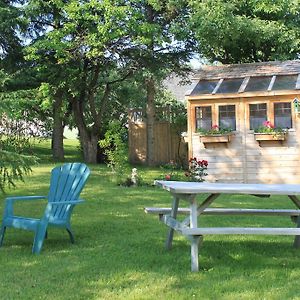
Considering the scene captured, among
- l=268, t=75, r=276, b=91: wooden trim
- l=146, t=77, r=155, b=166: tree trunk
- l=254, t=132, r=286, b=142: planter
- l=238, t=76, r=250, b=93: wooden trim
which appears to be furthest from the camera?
l=146, t=77, r=155, b=166: tree trunk

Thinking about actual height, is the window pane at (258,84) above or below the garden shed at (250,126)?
above

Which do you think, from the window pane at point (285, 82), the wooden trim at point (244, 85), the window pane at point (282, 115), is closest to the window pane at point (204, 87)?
the wooden trim at point (244, 85)

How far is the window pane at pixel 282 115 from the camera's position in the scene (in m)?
11.5

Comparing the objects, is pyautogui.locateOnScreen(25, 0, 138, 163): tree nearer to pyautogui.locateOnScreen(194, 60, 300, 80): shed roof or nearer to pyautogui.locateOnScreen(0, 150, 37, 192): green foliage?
pyautogui.locateOnScreen(194, 60, 300, 80): shed roof

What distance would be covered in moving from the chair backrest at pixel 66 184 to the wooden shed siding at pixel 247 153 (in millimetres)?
6772

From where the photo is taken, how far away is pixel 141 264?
441 cm

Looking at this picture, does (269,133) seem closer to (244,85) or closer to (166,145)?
(244,85)

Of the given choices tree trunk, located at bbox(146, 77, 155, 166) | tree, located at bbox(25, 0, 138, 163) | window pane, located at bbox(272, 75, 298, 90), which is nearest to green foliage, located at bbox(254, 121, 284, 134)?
window pane, located at bbox(272, 75, 298, 90)

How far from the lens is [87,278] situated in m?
3.96

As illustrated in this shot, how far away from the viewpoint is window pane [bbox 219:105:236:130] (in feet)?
39.3

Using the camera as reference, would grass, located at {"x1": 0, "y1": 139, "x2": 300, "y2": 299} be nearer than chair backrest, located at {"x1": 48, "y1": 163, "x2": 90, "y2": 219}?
Yes

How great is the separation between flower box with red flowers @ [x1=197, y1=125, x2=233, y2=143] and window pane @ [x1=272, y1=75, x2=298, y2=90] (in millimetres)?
1490

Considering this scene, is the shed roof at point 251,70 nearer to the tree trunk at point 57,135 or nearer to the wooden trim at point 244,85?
the wooden trim at point 244,85

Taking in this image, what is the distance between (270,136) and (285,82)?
146 cm
